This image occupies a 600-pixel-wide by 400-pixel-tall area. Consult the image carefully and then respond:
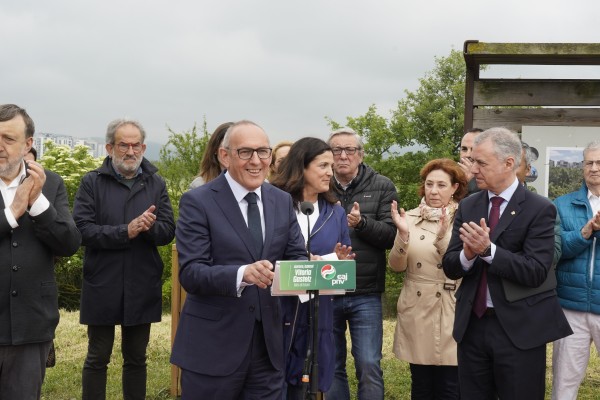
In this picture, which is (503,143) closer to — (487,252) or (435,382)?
(487,252)

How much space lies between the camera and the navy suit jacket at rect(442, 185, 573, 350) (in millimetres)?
4586

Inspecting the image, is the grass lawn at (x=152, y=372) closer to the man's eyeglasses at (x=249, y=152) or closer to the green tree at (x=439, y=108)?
the man's eyeglasses at (x=249, y=152)

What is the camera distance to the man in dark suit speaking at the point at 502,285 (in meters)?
4.61

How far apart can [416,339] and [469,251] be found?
1.50 metres

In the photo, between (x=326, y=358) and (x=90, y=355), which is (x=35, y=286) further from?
(x=326, y=358)

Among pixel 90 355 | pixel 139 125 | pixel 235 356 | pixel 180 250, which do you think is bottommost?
pixel 90 355

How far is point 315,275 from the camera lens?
3723 mm

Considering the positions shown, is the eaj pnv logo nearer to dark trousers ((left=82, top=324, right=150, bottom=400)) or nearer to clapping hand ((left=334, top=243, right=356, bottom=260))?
clapping hand ((left=334, top=243, right=356, bottom=260))

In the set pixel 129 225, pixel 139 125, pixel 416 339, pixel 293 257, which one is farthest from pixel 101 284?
pixel 416 339

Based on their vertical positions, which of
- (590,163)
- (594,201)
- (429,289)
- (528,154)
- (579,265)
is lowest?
(429,289)

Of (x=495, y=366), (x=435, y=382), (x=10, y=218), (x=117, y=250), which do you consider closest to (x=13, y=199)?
(x=10, y=218)

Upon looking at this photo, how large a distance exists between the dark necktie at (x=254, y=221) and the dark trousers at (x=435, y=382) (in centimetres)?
246

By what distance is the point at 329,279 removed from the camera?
3.76 m

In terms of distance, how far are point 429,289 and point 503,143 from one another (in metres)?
1.65
